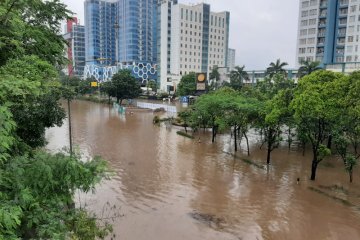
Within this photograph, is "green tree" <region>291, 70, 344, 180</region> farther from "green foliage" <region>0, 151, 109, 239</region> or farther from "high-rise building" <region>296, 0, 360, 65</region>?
"high-rise building" <region>296, 0, 360, 65</region>

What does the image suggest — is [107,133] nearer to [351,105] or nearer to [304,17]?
[351,105]

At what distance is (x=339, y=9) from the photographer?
5962 cm

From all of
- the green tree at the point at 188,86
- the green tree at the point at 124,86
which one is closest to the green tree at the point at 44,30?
the green tree at the point at 124,86

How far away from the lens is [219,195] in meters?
17.2

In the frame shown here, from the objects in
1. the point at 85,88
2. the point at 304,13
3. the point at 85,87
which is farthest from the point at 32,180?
the point at 85,88

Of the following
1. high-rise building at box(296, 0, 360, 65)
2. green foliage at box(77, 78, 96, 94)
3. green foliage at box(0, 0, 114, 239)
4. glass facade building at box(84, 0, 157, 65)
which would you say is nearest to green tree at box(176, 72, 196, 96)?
high-rise building at box(296, 0, 360, 65)

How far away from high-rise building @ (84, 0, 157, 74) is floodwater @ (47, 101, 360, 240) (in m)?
85.6

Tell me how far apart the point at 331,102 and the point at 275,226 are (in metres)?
7.32

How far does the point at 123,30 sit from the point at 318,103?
108011 millimetres

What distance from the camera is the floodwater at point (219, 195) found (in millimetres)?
13336

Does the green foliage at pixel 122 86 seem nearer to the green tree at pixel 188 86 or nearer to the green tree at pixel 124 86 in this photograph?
the green tree at pixel 124 86

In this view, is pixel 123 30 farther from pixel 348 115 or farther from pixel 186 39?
pixel 348 115

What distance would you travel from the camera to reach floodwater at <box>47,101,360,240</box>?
13336 millimetres

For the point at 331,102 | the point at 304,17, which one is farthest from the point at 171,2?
the point at 331,102
